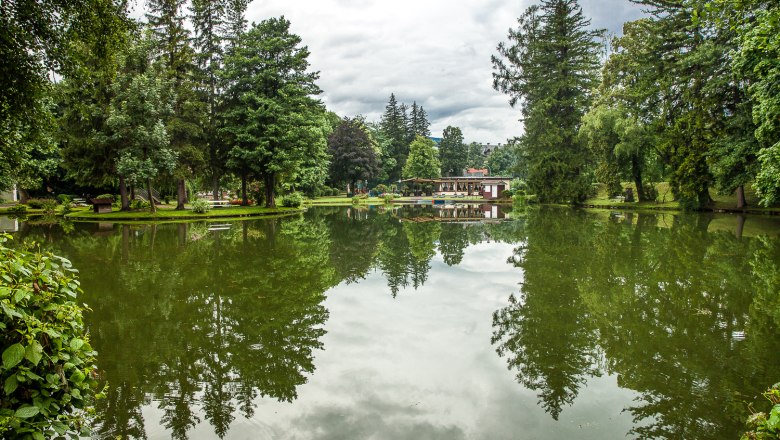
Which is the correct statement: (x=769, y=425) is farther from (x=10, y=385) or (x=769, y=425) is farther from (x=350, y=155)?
(x=350, y=155)

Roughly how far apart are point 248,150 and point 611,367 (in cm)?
2730

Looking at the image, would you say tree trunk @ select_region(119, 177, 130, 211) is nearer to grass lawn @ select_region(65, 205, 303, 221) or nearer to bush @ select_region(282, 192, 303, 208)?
grass lawn @ select_region(65, 205, 303, 221)

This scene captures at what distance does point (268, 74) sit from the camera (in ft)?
97.3

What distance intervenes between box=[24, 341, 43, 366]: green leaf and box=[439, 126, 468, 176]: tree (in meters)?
79.0

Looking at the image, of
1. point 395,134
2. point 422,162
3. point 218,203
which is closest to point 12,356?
point 218,203

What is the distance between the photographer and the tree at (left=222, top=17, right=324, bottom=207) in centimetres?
2872

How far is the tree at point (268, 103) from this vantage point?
28.7 meters

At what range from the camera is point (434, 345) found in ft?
19.4

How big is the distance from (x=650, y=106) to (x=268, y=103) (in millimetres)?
26852

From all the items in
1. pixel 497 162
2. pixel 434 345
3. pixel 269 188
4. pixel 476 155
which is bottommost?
pixel 434 345

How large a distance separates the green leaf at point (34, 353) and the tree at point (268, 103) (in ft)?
87.5

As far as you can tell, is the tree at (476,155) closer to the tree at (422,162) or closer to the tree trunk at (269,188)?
the tree at (422,162)

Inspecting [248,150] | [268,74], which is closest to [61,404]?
[248,150]

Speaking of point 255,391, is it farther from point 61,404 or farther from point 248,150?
point 248,150
